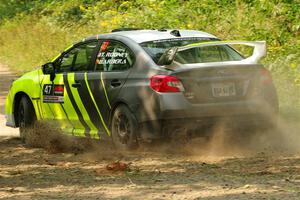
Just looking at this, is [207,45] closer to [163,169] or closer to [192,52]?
[192,52]

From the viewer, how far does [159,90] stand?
9555mm

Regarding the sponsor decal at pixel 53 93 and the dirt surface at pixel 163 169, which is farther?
the sponsor decal at pixel 53 93

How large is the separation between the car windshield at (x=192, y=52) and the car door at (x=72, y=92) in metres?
1.01

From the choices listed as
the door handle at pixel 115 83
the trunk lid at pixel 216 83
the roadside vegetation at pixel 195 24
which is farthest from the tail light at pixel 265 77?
the roadside vegetation at pixel 195 24

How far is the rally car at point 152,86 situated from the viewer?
9570mm

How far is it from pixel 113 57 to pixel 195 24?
6736 millimetres

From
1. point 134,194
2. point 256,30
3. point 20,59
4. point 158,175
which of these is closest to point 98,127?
point 158,175

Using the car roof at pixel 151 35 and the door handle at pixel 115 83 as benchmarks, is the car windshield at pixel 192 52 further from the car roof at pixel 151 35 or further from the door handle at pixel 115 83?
the door handle at pixel 115 83

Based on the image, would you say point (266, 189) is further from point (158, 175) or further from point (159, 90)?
point (159, 90)

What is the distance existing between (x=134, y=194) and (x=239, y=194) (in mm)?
935

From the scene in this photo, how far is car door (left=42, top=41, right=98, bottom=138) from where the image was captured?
10758 millimetres

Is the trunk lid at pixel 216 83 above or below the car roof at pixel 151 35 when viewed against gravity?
below

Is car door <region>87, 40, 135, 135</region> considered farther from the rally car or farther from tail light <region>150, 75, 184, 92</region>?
tail light <region>150, 75, 184, 92</region>

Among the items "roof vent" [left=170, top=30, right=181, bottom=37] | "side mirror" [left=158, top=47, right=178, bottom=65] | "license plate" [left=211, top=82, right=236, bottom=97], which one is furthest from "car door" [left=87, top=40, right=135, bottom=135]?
"license plate" [left=211, top=82, right=236, bottom=97]
